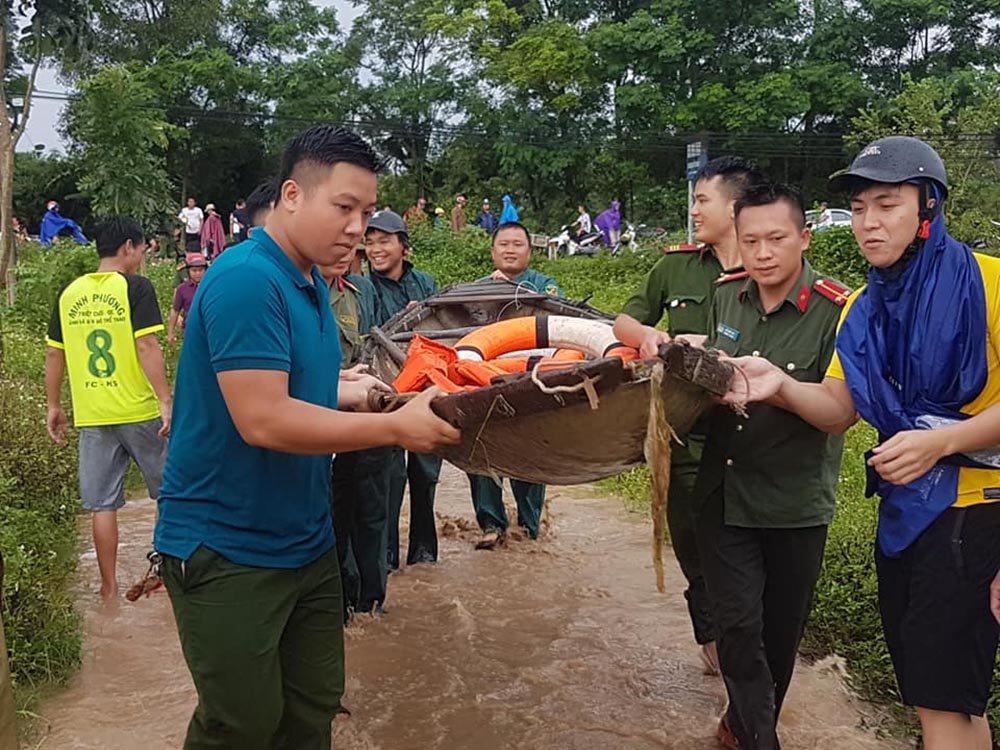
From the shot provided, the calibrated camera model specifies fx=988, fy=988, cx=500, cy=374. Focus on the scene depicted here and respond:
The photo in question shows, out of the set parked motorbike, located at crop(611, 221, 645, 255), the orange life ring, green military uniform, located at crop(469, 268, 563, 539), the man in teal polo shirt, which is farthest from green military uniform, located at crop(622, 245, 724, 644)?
parked motorbike, located at crop(611, 221, 645, 255)

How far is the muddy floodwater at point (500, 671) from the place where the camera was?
151 inches

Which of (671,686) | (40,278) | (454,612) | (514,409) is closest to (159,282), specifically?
(40,278)

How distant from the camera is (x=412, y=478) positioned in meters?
5.56

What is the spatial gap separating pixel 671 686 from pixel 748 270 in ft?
6.57

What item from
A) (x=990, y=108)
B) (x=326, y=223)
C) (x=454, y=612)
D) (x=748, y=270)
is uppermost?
(x=990, y=108)

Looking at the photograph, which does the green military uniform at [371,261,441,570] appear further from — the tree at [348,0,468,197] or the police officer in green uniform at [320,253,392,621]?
the tree at [348,0,468,197]

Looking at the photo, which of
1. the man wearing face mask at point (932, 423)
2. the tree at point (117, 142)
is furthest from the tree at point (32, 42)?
the tree at point (117, 142)

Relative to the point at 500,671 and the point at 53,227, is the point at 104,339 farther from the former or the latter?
the point at 53,227

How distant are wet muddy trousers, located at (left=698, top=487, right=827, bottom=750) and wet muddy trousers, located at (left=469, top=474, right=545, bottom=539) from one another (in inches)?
116

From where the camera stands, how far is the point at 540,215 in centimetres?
3086

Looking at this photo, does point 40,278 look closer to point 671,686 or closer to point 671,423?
point 671,686

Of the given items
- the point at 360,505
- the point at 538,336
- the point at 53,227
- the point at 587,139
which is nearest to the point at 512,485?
the point at 360,505

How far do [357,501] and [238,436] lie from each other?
2342 mm

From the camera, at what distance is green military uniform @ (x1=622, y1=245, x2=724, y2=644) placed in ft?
Result: 12.1
